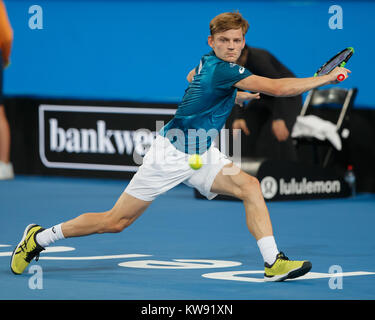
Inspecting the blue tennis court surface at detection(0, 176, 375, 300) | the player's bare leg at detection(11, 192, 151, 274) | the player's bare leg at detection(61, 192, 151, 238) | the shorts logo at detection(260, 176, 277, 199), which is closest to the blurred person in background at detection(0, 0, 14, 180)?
the blue tennis court surface at detection(0, 176, 375, 300)

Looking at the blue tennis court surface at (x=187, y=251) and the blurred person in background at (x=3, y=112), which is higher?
the blurred person in background at (x=3, y=112)

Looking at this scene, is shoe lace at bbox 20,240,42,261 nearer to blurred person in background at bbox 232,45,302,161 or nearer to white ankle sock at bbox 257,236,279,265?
white ankle sock at bbox 257,236,279,265

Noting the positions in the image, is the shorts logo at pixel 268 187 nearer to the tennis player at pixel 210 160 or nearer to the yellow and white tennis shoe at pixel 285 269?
the tennis player at pixel 210 160

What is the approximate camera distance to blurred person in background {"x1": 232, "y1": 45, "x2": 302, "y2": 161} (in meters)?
11.6

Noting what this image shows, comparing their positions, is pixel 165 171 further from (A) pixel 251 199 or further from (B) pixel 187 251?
(B) pixel 187 251

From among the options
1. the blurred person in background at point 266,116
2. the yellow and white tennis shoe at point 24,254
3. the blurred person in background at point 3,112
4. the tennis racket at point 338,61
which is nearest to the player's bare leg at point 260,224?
the tennis racket at point 338,61

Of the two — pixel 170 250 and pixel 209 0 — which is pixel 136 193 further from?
pixel 209 0

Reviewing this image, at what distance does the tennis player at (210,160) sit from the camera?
6.80m

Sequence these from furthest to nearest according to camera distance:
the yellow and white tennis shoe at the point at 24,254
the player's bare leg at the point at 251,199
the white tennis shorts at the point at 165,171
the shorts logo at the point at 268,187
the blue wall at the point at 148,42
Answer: the blue wall at the point at 148,42 < the shorts logo at the point at 268,187 < the yellow and white tennis shoe at the point at 24,254 < the white tennis shorts at the point at 165,171 < the player's bare leg at the point at 251,199

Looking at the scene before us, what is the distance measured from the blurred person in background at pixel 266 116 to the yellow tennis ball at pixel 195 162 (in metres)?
4.25

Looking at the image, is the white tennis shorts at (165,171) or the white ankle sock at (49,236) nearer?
the white tennis shorts at (165,171)

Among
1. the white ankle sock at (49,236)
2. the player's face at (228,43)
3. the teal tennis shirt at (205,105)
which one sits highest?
the player's face at (228,43)

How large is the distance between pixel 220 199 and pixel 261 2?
3.94 meters

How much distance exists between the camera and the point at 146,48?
1573 cm
